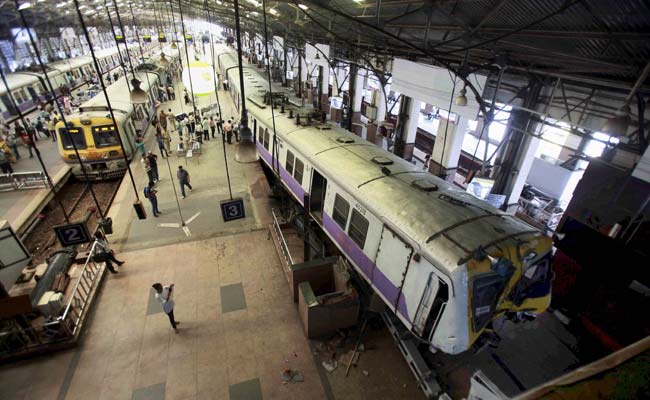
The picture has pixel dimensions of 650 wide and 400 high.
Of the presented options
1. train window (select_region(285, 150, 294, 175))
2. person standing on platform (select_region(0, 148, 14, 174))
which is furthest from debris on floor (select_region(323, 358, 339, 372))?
person standing on platform (select_region(0, 148, 14, 174))

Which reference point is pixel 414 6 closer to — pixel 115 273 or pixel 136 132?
pixel 115 273

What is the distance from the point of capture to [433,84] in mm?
10703

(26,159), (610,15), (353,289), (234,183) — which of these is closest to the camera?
(610,15)

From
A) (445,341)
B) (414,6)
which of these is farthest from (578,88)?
(445,341)

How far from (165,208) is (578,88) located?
14401 mm

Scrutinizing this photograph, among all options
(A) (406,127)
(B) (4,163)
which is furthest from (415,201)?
(B) (4,163)

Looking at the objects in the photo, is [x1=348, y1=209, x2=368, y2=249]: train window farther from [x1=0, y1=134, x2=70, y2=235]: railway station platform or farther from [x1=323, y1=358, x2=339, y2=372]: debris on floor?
[x1=0, y1=134, x2=70, y2=235]: railway station platform

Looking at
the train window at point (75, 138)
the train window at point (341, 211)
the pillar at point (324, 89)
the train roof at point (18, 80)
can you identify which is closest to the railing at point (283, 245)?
the train window at point (341, 211)

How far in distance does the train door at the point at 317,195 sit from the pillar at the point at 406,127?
842cm

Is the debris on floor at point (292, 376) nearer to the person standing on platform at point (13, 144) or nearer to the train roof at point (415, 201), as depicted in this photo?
the train roof at point (415, 201)

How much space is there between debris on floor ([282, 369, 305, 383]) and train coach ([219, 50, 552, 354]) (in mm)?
2457

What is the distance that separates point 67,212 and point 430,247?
1477 centimetres

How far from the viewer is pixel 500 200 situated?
10.4 metres

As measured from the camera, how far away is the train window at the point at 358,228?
22.5 feet
